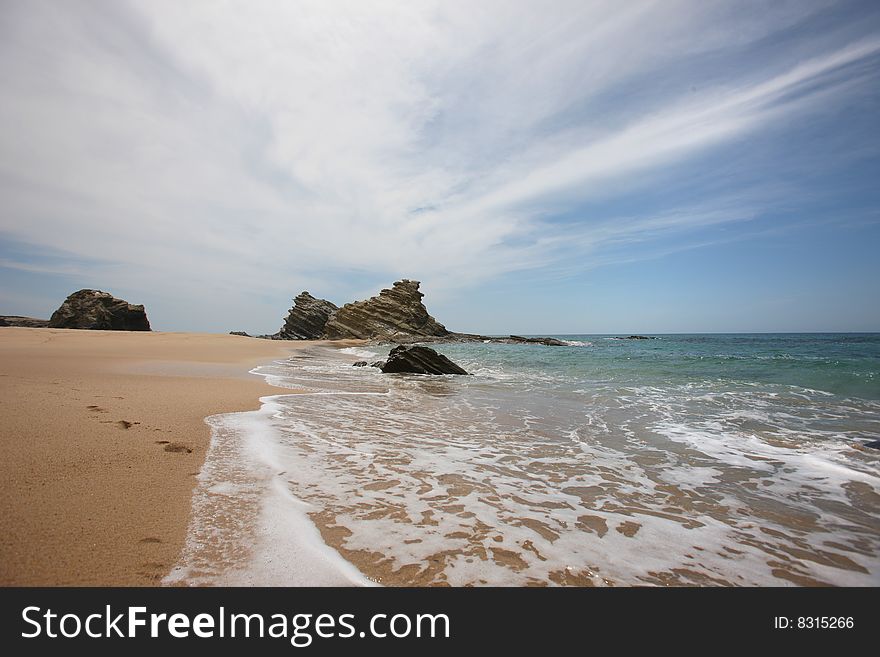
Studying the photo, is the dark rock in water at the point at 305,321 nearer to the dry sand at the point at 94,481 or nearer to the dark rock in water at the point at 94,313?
the dark rock in water at the point at 94,313

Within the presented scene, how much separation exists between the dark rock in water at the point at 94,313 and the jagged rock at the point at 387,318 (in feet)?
93.8

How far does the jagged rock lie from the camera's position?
65.9 metres

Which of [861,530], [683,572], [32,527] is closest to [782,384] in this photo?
[861,530]

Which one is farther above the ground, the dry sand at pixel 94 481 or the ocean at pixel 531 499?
the dry sand at pixel 94 481

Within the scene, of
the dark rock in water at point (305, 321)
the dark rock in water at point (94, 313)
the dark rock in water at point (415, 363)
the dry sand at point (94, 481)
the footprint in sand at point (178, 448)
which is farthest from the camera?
the dark rock in water at point (305, 321)

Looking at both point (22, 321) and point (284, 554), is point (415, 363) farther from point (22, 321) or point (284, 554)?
point (22, 321)

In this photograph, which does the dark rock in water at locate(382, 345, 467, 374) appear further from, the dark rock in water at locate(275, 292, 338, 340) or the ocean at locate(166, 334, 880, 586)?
the dark rock in water at locate(275, 292, 338, 340)

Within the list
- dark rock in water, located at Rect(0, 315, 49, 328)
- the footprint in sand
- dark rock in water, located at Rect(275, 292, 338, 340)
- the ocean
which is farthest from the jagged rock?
the footprint in sand

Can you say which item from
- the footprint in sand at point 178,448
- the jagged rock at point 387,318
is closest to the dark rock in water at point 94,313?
the jagged rock at point 387,318

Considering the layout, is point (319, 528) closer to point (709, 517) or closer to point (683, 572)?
point (683, 572)

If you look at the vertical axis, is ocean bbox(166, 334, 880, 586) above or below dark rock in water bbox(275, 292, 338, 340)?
below

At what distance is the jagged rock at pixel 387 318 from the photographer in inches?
2596

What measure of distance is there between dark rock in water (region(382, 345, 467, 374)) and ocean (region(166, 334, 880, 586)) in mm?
8416

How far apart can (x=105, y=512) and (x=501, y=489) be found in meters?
3.40
